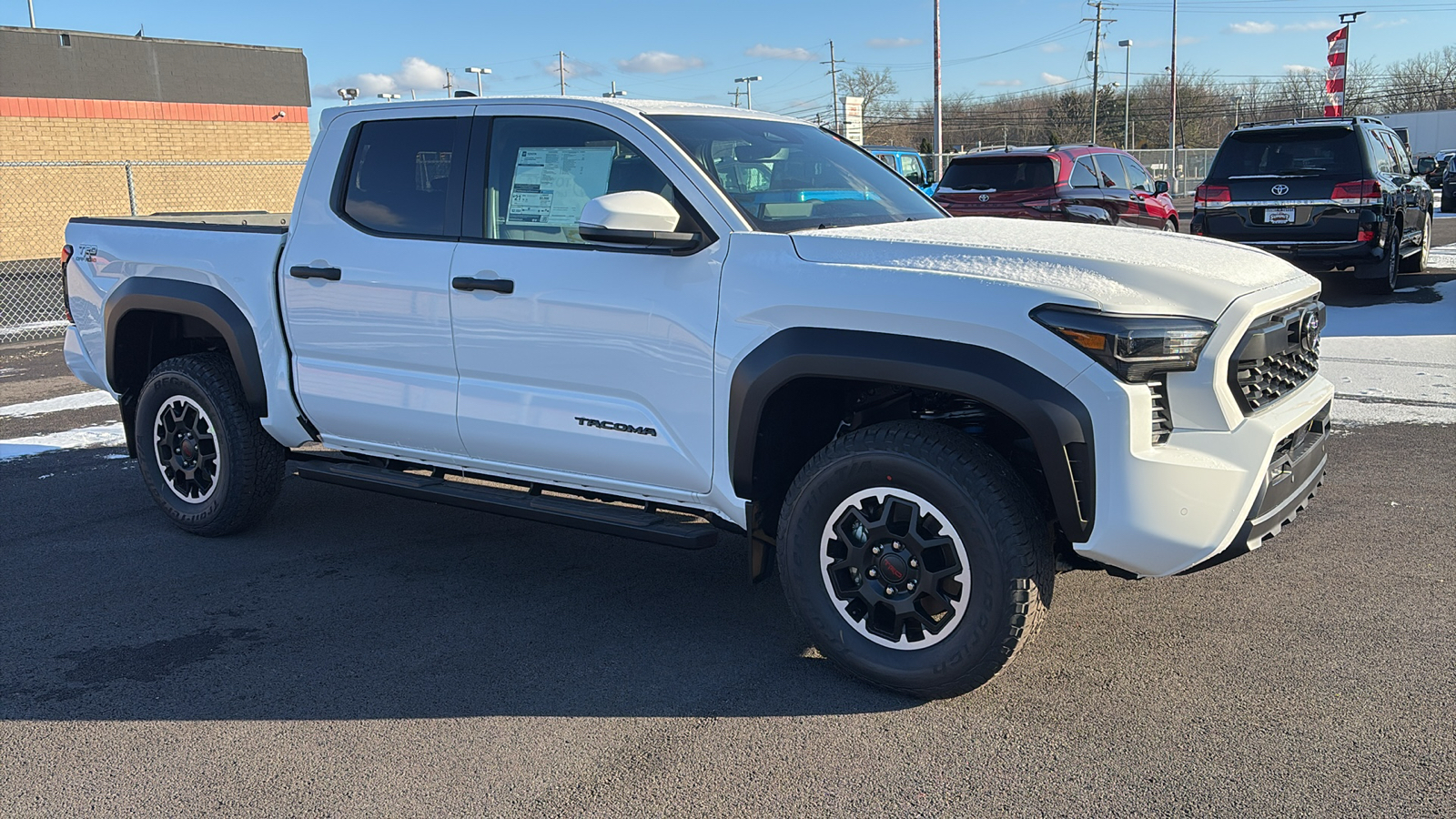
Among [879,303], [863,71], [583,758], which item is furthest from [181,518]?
[863,71]

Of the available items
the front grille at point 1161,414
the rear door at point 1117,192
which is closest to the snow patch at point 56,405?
the front grille at point 1161,414

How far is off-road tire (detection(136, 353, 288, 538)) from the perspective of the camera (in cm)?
550

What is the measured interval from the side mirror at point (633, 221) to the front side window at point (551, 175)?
308 mm

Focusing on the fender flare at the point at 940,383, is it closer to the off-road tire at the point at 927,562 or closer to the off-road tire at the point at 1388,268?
the off-road tire at the point at 927,562

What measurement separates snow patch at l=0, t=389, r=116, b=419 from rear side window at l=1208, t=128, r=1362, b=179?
1113 cm

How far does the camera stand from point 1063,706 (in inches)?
148

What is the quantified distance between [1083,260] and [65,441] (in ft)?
22.8

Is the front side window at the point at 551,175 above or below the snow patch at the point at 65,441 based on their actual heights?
above

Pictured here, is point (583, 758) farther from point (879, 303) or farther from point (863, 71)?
point (863, 71)

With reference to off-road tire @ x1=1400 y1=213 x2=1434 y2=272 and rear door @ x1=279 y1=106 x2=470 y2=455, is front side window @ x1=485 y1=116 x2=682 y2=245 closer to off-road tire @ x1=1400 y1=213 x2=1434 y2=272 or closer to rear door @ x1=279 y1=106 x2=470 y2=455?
rear door @ x1=279 y1=106 x2=470 y2=455

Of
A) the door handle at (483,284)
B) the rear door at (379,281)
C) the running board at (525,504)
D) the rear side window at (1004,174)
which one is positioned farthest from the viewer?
the rear side window at (1004,174)

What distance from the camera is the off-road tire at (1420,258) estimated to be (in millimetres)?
15424

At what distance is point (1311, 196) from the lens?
1272cm

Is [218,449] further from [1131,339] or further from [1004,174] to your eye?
[1004,174]
